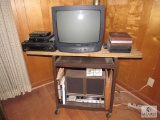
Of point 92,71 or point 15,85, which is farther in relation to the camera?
point 15,85

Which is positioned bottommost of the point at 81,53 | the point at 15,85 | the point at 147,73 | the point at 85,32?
the point at 15,85

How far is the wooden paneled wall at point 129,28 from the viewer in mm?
1452

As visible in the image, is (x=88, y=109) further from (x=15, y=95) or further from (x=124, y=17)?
(x=124, y=17)

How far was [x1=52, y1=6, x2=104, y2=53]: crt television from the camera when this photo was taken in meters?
1.22

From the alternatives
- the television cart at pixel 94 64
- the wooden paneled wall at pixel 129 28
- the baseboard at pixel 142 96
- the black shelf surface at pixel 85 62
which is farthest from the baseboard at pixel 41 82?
the baseboard at pixel 142 96

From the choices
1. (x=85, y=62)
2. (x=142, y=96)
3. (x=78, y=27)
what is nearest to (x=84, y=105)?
(x=85, y=62)

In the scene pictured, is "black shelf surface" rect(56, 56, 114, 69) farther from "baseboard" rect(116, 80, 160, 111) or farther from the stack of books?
"baseboard" rect(116, 80, 160, 111)

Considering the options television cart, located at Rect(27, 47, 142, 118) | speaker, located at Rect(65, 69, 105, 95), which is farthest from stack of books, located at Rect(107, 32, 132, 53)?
speaker, located at Rect(65, 69, 105, 95)

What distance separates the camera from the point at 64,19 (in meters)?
1.27

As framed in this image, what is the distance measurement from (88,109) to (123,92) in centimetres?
68

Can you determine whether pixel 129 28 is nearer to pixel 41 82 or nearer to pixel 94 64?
pixel 94 64

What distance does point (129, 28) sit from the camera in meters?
1.70

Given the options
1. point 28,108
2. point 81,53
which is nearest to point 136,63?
point 81,53

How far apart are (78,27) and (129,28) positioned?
0.80 meters
